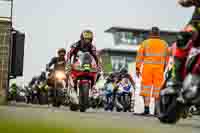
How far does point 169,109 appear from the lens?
6102 mm

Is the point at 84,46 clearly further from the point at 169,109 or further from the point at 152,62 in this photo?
the point at 169,109

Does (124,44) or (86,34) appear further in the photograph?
(124,44)

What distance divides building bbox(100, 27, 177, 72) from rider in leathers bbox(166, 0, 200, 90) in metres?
105

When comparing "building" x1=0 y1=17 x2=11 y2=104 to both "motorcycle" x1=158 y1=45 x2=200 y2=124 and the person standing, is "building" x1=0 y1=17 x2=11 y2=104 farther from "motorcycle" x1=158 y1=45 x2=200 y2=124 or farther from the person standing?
"motorcycle" x1=158 y1=45 x2=200 y2=124

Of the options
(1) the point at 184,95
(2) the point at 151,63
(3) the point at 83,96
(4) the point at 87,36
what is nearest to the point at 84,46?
(4) the point at 87,36

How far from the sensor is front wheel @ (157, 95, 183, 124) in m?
6.00

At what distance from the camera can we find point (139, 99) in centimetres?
1346

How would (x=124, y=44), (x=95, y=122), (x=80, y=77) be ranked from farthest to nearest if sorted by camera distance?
(x=124, y=44)
(x=80, y=77)
(x=95, y=122)

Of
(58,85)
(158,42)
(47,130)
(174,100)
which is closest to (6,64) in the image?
(58,85)

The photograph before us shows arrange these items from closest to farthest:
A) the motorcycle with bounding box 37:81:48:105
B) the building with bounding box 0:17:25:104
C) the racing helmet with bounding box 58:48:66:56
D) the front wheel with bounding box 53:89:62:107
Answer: the racing helmet with bounding box 58:48:66:56 → the front wheel with bounding box 53:89:62:107 → the building with bounding box 0:17:25:104 → the motorcycle with bounding box 37:81:48:105

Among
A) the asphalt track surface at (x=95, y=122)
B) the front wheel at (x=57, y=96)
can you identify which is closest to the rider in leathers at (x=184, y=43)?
the asphalt track surface at (x=95, y=122)

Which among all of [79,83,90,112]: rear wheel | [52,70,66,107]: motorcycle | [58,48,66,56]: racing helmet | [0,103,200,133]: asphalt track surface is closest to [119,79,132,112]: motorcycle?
[52,70,66,107]: motorcycle

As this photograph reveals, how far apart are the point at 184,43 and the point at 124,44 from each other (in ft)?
368

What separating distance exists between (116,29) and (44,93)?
318 ft
